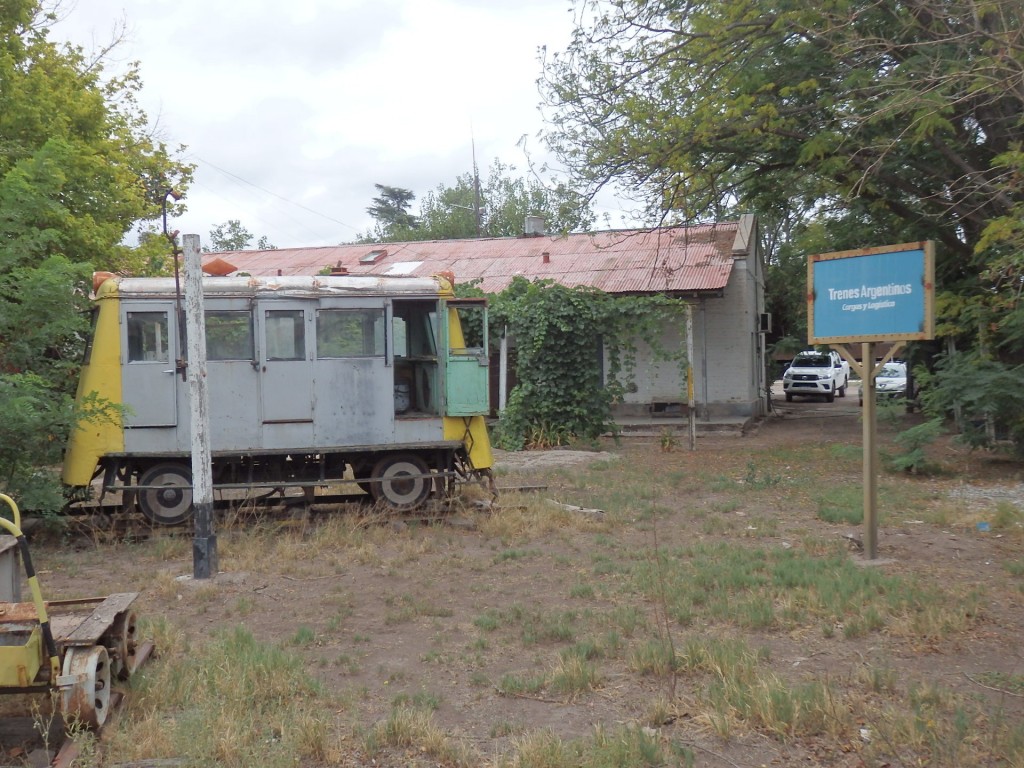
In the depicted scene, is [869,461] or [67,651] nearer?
[67,651]

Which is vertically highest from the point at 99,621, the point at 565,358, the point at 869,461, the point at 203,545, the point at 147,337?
the point at 147,337

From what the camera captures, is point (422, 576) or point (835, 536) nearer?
point (422, 576)

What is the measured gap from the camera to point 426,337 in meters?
11.8

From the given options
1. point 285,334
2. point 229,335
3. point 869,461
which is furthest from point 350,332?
point 869,461

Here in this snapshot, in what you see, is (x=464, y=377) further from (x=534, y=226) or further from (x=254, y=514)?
(x=534, y=226)

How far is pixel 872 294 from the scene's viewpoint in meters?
8.49

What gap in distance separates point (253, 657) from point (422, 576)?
2.70 metres

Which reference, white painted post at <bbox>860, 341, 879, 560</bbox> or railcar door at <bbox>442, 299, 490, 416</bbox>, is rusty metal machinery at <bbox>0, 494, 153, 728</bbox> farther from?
white painted post at <bbox>860, 341, 879, 560</bbox>

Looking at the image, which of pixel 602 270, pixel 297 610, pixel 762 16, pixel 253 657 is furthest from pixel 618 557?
pixel 602 270

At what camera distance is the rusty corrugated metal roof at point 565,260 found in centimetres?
2300

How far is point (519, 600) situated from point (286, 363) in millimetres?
4491

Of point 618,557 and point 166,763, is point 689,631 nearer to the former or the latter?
point 618,557

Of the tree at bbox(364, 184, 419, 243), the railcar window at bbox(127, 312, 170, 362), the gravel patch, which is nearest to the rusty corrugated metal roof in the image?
the gravel patch

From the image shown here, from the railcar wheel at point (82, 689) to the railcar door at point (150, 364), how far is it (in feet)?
19.0
